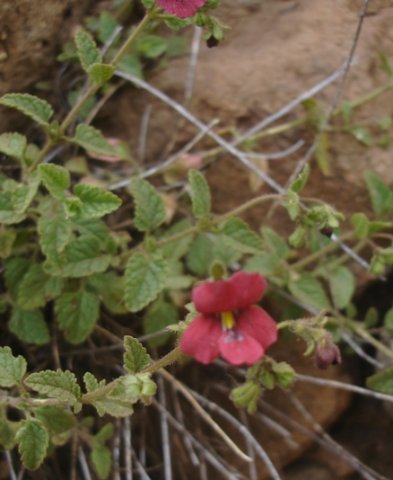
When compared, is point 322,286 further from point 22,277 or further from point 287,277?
point 22,277

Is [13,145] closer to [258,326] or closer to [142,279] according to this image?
[142,279]

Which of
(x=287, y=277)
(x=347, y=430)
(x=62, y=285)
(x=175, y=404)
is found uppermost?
(x=62, y=285)

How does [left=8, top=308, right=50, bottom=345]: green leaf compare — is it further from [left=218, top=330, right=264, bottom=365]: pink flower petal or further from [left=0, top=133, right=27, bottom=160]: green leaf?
[left=218, top=330, right=264, bottom=365]: pink flower petal

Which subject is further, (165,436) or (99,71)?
(165,436)

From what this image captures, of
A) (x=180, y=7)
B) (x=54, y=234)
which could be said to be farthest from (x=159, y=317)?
(x=180, y=7)

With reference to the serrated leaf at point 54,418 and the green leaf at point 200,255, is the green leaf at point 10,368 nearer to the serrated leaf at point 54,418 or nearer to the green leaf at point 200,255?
the serrated leaf at point 54,418

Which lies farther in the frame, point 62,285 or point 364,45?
point 364,45

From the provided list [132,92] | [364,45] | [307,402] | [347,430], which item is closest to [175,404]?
[307,402]
